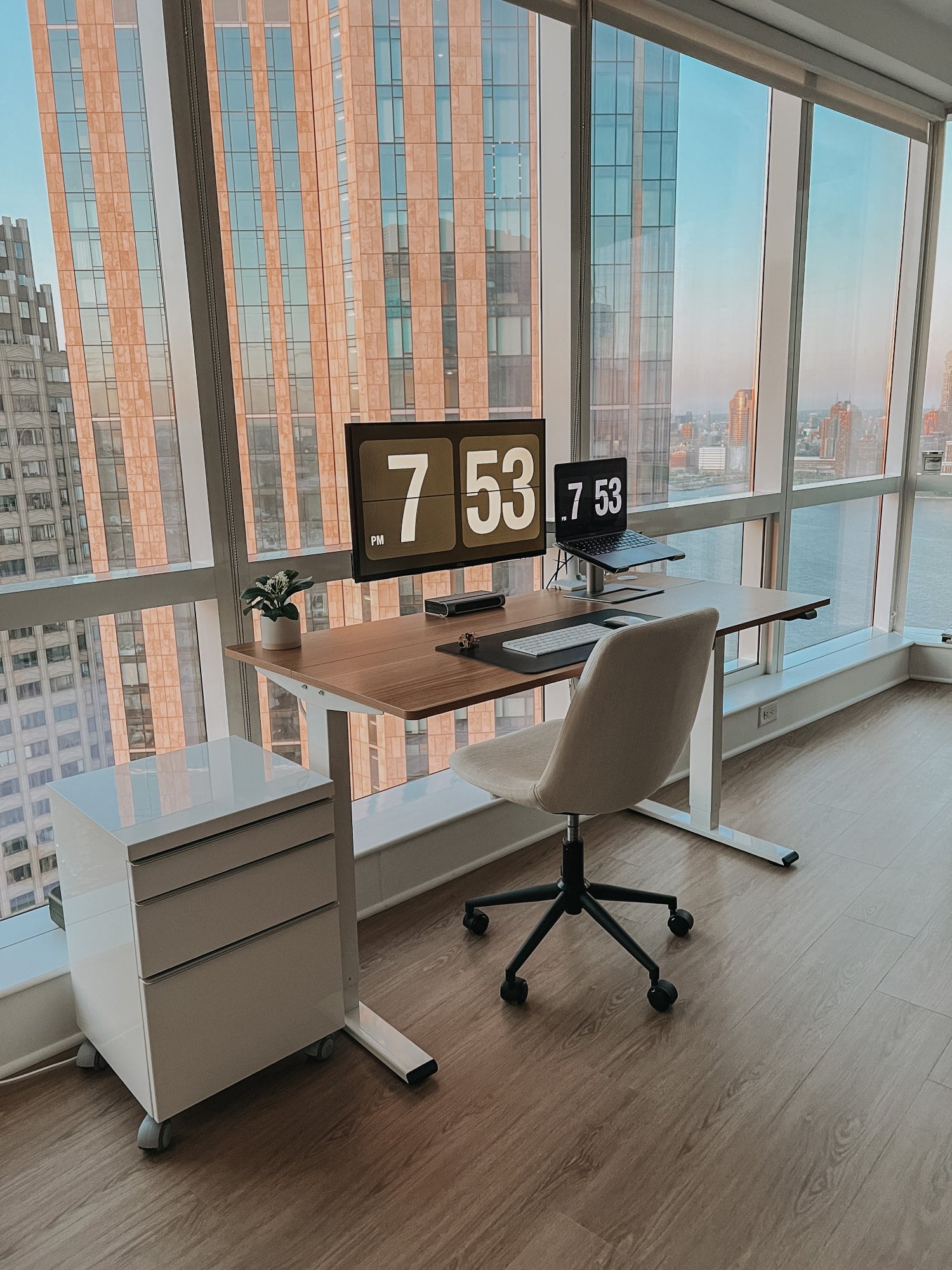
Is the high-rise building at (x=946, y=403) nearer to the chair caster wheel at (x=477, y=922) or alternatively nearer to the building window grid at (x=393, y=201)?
the building window grid at (x=393, y=201)

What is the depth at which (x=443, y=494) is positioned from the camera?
102 inches

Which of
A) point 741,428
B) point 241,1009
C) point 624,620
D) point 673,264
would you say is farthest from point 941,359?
point 241,1009

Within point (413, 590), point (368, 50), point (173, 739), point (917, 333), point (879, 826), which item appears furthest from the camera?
point (917, 333)

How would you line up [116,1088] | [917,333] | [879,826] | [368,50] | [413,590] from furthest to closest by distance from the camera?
[917,333] < [879,826] < [413,590] < [368,50] < [116,1088]

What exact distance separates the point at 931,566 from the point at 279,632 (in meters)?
3.97

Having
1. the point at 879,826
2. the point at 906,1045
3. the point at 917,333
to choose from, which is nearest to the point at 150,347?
the point at 906,1045

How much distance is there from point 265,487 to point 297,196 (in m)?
0.76

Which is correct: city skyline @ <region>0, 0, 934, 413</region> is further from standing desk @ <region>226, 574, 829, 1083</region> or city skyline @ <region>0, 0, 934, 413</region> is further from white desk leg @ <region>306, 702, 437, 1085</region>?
white desk leg @ <region>306, 702, 437, 1085</region>

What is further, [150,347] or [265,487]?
[265,487]

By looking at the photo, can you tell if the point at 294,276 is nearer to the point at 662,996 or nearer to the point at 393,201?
the point at 393,201

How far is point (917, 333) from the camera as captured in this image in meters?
4.86

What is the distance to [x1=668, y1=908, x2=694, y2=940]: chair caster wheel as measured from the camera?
2.61 metres

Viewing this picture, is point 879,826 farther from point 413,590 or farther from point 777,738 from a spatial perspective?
point 413,590

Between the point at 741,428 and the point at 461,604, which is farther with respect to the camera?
the point at 741,428
